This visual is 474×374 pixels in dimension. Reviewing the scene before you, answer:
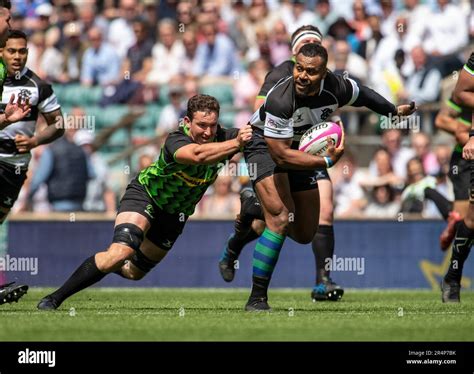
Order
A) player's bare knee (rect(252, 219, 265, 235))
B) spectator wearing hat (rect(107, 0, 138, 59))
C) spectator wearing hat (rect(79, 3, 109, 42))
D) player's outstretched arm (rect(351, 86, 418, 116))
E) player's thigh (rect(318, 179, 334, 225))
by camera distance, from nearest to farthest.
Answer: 1. player's outstretched arm (rect(351, 86, 418, 116))
2. player's thigh (rect(318, 179, 334, 225))
3. player's bare knee (rect(252, 219, 265, 235))
4. spectator wearing hat (rect(107, 0, 138, 59))
5. spectator wearing hat (rect(79, 3, 109, 42))

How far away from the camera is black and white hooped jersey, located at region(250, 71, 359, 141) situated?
32.8 ft

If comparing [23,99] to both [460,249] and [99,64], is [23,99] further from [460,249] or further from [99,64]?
[99,64]

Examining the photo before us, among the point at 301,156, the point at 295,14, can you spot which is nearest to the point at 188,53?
the point at 295,14

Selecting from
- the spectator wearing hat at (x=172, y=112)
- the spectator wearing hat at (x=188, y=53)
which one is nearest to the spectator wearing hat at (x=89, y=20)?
the spectator wearing hat at (x=188, y=53)

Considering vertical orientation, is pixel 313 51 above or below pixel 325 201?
above

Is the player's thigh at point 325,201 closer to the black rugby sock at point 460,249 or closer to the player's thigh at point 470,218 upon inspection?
the black rugby sock at point 460,249

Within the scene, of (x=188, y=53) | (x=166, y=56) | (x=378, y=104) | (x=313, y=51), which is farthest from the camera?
(x=166, y=56)

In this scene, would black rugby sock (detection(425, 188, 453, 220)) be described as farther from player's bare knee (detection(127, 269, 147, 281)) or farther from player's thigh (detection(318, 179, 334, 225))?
player's bare knee (detection(127, 269, 147, 281))

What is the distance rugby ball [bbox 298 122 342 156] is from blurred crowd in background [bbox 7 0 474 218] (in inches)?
241

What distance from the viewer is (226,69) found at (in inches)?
752

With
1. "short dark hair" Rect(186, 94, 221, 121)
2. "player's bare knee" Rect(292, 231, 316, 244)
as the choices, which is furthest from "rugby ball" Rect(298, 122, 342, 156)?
"player's bare knee" Rect(292, 231, 316, 244)

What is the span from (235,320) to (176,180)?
5.76 feet
